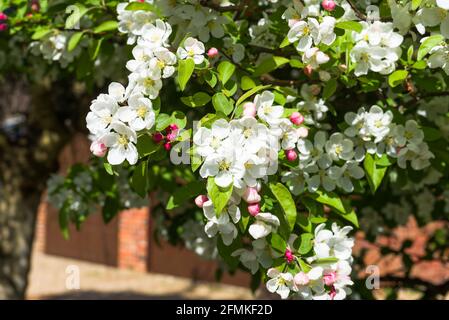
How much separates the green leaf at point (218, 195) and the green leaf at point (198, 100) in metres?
0.34

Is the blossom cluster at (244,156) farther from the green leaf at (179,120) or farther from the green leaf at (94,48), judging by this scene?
the green leaf at (94,48)

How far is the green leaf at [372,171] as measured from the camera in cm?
219

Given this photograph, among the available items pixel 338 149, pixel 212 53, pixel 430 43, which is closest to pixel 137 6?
pixel 212 53

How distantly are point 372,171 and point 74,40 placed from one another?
1260 millimetres

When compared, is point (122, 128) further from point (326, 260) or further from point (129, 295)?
point (129, 295)

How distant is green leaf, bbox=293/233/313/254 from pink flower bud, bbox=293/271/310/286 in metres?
0.09

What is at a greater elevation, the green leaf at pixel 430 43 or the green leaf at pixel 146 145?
the green leaf at pixel 430 43

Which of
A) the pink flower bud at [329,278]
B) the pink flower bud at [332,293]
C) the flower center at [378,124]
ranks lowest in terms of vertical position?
the pink flower bud at [332,293]

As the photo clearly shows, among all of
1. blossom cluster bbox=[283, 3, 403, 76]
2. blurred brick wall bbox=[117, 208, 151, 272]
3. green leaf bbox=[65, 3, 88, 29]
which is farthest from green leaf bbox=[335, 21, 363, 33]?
blurred brick wall bbox=[117, 208, 151, 272]

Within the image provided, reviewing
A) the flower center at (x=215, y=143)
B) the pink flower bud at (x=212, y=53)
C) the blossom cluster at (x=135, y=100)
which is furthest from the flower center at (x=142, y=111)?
the pink flower bud at (x=212, y=53)

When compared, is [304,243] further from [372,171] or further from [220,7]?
[220,7]

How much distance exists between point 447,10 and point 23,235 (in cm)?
479

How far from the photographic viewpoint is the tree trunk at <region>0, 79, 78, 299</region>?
18.9 ft

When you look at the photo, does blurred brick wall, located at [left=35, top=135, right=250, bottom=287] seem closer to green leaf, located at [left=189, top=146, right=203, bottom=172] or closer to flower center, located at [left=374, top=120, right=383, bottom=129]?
flower center, located at [left=374, top=120, right=383, bottom=129]
